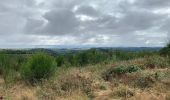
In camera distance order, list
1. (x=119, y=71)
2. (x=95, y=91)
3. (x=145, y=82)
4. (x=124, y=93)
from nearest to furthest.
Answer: (x=124, y=93)
(x=95, y=91)
(x=145, y=82)
(x=119, y=71)

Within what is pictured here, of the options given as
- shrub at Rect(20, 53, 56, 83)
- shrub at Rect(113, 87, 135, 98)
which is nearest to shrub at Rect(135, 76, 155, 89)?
shrub at Rect(113, 87, 135, 98)

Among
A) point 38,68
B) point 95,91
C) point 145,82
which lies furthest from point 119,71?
point 95,91

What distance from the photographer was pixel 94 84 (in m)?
14.7

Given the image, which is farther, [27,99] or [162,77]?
[162,77]

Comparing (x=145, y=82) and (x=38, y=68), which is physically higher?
(x=38, y=68)

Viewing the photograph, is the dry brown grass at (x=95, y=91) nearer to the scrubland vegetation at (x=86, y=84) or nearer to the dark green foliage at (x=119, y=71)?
the scrubland vegetation at (x=86, y=84)

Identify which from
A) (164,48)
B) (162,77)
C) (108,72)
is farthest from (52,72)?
(164,48)

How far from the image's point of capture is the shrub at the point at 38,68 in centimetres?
1925

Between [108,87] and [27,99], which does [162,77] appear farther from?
[27,99]

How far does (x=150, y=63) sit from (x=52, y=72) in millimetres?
7429

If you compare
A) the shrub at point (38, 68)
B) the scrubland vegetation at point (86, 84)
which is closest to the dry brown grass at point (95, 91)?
the scrubland vegetation at point (86, 84)

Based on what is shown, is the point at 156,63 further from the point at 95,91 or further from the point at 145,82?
the point at 95,91

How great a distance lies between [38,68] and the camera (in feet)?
63.2

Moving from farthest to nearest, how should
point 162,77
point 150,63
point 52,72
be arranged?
point 150,63 → point 52,72 → point 162,77
